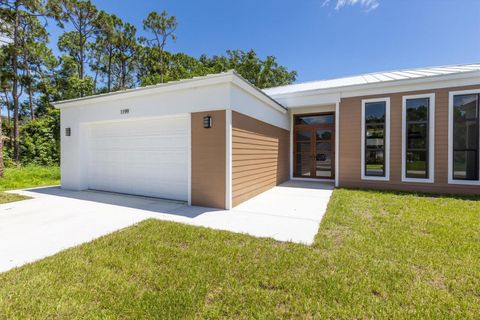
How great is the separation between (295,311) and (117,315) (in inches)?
65.2

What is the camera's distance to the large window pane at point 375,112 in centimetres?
800

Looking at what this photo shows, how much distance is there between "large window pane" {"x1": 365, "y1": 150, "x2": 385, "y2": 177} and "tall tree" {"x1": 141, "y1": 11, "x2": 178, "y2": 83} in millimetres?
18940

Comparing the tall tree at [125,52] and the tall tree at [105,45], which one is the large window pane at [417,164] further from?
the tall tree at [125,52]

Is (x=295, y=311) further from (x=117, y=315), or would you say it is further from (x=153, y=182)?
(x=153, y=182)

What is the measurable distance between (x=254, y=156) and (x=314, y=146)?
14.7ft

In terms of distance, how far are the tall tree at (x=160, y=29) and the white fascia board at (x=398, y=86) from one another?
651 inches

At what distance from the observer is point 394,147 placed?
A: 7809mm

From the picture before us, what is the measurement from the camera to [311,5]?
11.4 metres

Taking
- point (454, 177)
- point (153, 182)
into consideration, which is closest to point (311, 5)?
point (454, 177)

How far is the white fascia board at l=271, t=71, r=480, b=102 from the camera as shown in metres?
6.95

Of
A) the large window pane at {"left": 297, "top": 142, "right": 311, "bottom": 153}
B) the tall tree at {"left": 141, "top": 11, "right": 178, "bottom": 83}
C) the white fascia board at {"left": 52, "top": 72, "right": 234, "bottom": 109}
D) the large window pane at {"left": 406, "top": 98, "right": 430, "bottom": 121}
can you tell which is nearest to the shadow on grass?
the large window pane at {"left": 406, "top": 98, "right": 430, "bottom": 121}

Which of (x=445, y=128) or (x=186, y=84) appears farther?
(x=445, y=128)

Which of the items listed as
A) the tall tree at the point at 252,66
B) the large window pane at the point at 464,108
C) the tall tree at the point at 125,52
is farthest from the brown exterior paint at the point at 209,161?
the tall tree at the point at 252,66

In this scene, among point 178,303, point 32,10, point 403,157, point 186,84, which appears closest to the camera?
point 178,303
